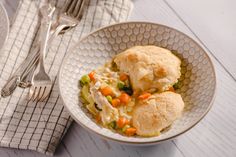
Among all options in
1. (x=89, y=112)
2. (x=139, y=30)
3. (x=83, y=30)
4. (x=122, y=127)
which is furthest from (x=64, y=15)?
(x=122, y=127)

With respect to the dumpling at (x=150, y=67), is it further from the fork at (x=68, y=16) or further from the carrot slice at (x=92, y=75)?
the fork at (x=68, y=16)

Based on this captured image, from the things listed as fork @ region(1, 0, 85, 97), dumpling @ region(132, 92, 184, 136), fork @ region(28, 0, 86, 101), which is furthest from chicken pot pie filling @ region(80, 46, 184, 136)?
fork @ region(28, 0, 86, 101)

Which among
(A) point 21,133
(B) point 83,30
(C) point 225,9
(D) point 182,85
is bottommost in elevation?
(A) point 21,133

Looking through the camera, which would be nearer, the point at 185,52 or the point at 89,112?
the point at 89,112

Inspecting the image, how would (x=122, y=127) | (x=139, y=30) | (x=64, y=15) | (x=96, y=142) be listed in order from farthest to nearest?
(x=64, y=15) → (x=139, y=30) → (x=96, y=142) → (x=122, y=127)

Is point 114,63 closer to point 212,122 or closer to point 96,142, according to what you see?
point 96,142

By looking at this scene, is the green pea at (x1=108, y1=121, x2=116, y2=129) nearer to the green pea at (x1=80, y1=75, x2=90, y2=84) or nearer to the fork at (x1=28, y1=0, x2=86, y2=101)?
the green pea at (x1=80, y1=75, x2=90, y2=84)
